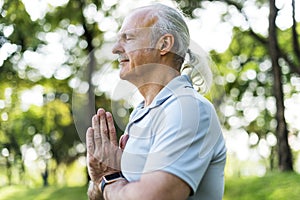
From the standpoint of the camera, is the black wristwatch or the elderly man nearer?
the elderly man

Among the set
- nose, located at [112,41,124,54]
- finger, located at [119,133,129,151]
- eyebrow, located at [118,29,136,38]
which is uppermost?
eyebrow, located at [118,29,136,38]

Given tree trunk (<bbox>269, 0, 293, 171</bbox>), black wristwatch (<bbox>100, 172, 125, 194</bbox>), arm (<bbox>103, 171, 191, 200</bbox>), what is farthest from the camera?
tree trunk (<bbox>269, 0, 293, 171</bbox>)

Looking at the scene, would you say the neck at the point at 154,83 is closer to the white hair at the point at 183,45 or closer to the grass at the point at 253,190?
the white hair at the point at 183,45

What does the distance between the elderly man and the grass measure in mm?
5531

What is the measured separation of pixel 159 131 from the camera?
4.12ft

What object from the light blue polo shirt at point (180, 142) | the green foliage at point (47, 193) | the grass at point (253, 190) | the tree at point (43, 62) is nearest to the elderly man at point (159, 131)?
the light blue polo shirt at point (180, 142)

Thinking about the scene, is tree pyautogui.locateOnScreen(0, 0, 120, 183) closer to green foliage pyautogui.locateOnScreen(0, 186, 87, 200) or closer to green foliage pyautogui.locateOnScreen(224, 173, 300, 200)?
green foliage pyautogui.locateOnScreen(0, 186, 87, 200)

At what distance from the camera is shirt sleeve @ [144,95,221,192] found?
46.9 inches

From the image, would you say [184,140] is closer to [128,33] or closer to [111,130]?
[111,130]

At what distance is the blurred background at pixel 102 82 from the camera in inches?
68.0

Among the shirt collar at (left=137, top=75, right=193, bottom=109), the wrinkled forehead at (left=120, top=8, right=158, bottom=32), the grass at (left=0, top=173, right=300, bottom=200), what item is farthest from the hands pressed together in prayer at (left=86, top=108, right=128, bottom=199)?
the grass at (left=0, top=173, right=300, bottom=200)

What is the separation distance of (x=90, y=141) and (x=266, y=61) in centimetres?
1549

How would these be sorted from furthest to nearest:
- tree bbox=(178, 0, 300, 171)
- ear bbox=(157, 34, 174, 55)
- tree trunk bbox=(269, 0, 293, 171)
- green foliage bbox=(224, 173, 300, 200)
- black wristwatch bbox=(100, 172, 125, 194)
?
tree bbox=(178, 0, 300, 171)
tree trunk bbox=(269, 0, 293, 171)
green foliage bbox=(224, 173, 300, 200)
ear bbox=(157, 34, 174, 55)
black wristwatch bbox=(100, 172, 125, 194)

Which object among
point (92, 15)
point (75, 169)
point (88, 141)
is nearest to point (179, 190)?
point (88, 141)
